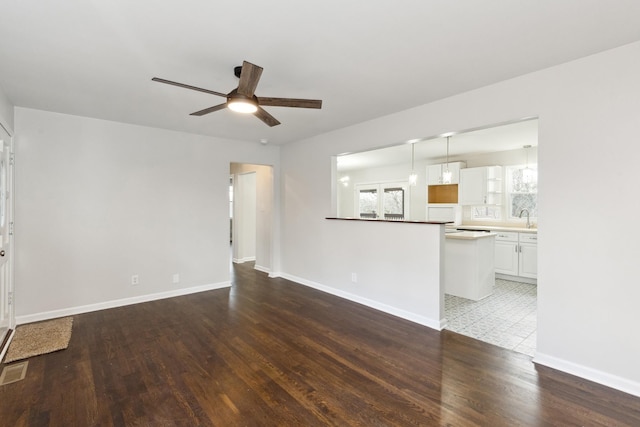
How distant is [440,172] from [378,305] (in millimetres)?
4061

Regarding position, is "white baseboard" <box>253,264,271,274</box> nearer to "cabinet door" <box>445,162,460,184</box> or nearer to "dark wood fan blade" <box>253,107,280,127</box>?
"dark wood fan blade" <box>253,107,280,127</box>

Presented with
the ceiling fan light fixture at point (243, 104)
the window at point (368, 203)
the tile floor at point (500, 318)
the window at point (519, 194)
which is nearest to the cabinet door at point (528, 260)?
the tile floor at point (500, 318)

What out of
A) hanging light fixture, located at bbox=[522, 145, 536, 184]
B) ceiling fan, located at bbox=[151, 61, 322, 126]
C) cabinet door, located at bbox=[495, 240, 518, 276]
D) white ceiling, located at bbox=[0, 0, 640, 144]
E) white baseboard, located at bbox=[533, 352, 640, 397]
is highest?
white ceiling, located at bbox=[0, 0, 640, 144]

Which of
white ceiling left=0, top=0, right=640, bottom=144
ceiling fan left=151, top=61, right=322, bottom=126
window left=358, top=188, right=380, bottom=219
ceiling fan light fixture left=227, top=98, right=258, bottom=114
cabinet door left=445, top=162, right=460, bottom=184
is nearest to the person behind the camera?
white ceiling left=0, top=0, right=640, bottom=144

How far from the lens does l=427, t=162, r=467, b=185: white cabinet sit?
22.0ft

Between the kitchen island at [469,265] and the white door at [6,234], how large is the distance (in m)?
5.26

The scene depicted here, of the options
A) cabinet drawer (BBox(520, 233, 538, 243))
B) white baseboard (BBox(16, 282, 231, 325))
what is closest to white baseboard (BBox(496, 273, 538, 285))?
cabinet drawer (BBox(520, 233, 538, 243))

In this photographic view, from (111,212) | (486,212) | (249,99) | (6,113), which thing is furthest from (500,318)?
(6,113)

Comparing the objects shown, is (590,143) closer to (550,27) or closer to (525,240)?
(550,27)

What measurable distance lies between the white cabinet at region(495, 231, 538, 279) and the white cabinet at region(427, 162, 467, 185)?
60.5 inches

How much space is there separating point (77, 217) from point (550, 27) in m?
5.24

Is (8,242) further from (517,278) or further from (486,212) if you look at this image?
(486,212)

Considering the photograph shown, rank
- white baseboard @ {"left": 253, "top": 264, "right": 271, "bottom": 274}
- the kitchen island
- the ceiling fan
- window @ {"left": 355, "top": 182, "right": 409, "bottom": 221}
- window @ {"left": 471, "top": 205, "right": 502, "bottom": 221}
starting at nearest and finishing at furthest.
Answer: the ceiling fan, the kitchen island, white baseboard @ {"left": 253, "top": 264, "right": 271, "bottom": 274}, window @ {"left": 471, "top": 205, "right": 502, "bottom": 221}, window @ {"left": 355, "top": 182, "right": 409, "bottom": 221}

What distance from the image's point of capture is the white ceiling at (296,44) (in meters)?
1.81
